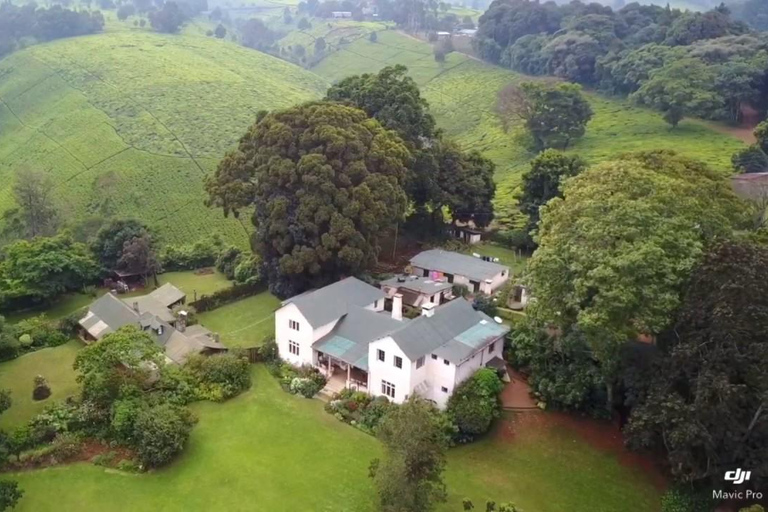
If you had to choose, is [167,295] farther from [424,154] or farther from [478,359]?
[478,359]

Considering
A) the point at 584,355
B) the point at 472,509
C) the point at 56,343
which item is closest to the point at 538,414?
the point at 584,355

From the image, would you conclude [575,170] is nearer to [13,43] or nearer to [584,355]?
[584,355]

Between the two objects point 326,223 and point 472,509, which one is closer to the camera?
point 472,509

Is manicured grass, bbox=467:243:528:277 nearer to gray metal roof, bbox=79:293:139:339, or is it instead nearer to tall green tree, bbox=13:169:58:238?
gray metal roof, bbox=79:293:139:339

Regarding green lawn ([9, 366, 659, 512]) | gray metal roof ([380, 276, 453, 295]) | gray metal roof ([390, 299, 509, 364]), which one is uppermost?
gray metal roof ([390, 299, 509, 364])

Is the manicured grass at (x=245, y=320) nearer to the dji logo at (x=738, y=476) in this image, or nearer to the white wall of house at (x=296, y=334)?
the white wall of house at (x=296, y=334)

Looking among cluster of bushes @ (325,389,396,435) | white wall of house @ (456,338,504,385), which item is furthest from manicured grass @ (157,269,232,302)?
white wall of house @ (456,338,504,385)
